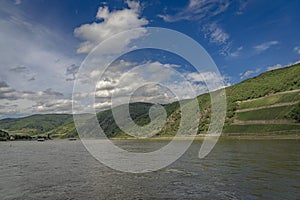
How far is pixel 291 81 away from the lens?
196 meters

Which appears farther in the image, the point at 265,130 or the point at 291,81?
the point at 291,81

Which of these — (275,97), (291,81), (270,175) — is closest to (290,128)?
(275,97)

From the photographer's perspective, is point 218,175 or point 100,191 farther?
point 218,175

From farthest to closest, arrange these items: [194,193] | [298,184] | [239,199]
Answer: [298,184] → [194,193] → [239,199]

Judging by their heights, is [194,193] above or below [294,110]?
below

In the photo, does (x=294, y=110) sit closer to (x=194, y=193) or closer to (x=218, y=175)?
(x=218, y=175)

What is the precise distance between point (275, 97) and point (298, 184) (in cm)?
18141

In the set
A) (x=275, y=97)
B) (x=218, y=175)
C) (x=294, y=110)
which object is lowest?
(x=218, y=175)

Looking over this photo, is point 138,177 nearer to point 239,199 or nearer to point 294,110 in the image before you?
point 239,199

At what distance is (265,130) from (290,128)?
1584 centimetres

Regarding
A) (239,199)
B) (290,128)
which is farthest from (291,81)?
(239,199)

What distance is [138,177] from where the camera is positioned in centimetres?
3444

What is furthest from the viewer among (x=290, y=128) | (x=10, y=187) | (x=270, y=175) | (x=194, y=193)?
(x=290, y=128)

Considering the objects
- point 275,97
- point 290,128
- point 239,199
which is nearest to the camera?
point 239,199
